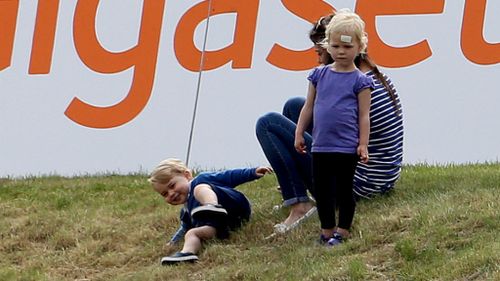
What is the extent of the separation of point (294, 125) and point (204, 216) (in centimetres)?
72

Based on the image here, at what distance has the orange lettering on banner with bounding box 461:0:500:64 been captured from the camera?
817 centimetres

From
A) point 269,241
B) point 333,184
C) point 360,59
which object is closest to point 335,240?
point 333,184

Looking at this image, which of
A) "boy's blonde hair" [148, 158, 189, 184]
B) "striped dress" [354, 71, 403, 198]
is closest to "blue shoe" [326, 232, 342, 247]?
"striped dress" [354, 71, 403, 198]

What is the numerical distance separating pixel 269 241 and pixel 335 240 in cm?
46

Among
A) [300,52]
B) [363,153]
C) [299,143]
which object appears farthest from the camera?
[300,52]

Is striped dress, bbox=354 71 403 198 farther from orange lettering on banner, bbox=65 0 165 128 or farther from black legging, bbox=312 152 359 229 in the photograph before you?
orange lettering on banner, bbox=65 0 165 128

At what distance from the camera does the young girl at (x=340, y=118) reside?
197 inches

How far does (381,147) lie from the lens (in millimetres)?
5531

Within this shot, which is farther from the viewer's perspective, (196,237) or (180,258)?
(196,237)

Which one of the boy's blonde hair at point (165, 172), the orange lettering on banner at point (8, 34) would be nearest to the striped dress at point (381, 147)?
the boy's blonde hair at point (165, 172)

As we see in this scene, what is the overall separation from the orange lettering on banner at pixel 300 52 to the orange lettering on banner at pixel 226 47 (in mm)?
229

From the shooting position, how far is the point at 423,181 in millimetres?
6191

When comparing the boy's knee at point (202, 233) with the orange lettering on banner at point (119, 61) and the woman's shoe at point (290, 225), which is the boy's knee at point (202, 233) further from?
the orange lettering on banner at point (119, 61)

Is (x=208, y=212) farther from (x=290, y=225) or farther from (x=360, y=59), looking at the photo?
(x=360, y=59)
